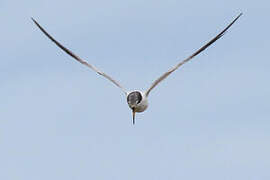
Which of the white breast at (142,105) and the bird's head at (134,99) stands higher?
the bird's head at (134,99)

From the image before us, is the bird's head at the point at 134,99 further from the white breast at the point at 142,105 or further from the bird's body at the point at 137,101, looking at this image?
the white breast at the point at 142,105

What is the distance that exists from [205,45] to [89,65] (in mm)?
6719

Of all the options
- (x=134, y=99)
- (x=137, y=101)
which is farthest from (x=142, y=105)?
(x=134, y=99)

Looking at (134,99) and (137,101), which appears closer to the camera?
(137,101)

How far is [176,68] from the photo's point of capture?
4047 centimetres

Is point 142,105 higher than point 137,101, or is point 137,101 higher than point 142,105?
point 137,101

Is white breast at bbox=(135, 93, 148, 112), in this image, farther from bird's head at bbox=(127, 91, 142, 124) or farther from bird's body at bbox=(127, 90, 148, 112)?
bird's head at bbox=(127, 91, 142, 124)

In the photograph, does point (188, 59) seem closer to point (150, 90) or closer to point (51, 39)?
point (150, 90)

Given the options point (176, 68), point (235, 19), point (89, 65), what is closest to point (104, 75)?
point (89, 65)

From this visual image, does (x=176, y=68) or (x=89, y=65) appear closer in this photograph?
(x=176, y=68)

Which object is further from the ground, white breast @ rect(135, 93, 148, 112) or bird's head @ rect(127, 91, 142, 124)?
bird's head @ rect(127, 91, 142, 124)

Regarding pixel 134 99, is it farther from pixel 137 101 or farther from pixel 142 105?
pixel 142 105

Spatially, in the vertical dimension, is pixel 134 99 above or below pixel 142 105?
above

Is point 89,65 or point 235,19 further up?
point 235,19
